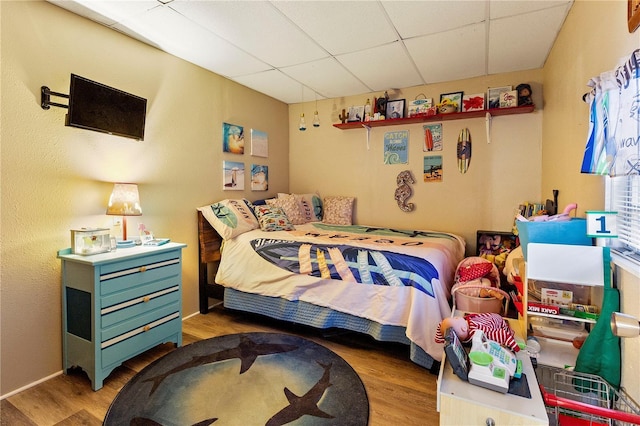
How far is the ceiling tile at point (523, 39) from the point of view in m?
2.20

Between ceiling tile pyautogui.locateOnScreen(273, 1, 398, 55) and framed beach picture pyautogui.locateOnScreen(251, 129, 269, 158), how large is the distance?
146 centimetres

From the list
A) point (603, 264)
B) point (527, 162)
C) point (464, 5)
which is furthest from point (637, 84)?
point (527, 162)

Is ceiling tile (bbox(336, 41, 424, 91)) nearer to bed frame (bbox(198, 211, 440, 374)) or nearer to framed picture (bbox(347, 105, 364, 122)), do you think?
framed picture (bbox(347, 105, 364, 122))

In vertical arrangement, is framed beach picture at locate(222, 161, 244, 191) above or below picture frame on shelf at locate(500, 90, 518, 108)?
below

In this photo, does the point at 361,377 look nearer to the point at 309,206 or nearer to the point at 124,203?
the point at 124,203

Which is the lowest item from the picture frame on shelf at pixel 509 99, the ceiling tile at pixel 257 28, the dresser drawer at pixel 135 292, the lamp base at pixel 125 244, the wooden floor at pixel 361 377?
the wooden floor at pixel 361 377

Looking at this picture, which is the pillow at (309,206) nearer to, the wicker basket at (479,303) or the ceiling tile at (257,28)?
the ceiling tile at (257,28)

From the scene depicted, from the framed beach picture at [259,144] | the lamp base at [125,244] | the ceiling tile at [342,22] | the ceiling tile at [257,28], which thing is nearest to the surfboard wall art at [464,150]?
the ceiling tile at [342,22]

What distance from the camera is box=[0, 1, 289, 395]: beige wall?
1.85 meters

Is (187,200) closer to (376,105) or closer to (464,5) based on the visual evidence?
(376,105)

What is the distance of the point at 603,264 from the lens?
4.00 feet

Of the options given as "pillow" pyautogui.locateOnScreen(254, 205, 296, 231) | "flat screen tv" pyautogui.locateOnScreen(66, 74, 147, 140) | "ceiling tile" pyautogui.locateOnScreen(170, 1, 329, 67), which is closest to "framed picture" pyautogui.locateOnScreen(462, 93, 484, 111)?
"ceiling tile" pyautogui.locateOnScreen(170, 1, 329, 67)

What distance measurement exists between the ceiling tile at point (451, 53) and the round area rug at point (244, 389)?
2.58 metres

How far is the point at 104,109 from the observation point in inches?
85.8
